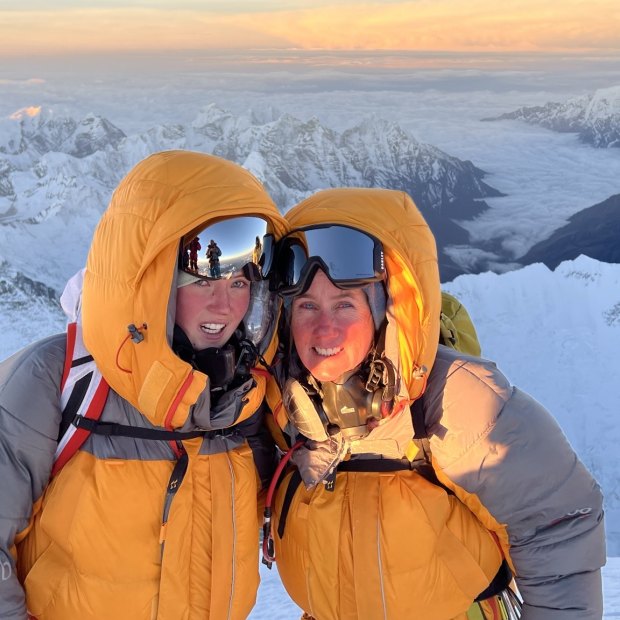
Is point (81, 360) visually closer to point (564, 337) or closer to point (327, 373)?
point (327, 373)

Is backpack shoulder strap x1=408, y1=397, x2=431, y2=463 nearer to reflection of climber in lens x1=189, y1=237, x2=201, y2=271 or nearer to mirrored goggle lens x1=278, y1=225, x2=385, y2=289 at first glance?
mirrored goggle lens x1=278, y1=225, x2=385, y2=289

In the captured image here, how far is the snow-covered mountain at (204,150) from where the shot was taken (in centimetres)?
12062

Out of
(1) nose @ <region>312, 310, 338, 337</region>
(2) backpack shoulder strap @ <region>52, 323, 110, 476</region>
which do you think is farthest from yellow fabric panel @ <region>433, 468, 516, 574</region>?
(2) backpack shoulder strap @ <region>52, 323, 110, 476</region>

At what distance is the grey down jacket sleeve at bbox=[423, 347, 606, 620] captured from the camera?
2.71 metres

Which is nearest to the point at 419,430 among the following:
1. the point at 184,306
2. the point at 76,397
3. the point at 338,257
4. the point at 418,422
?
the point at 418,422

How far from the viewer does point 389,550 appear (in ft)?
9.40

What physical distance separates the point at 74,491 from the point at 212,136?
169 m

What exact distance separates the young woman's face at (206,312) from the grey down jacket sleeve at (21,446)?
0.58 meters

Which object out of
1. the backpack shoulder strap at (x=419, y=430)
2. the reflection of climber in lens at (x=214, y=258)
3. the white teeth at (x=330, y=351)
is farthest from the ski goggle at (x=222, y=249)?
the backpack shoulder strap at (x=419, y=430)

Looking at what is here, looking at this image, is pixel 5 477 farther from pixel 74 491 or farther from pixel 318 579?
pixel 318 579

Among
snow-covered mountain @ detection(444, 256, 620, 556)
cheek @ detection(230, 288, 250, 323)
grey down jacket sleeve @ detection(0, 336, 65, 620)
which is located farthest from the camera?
snow-covered mountain @ detection(444, 256, 620, 556)

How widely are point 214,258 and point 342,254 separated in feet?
1.77

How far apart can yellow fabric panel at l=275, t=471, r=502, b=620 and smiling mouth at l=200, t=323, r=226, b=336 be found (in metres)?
0.84

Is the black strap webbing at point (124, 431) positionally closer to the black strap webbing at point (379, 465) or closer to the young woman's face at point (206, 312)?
the young woman's face at point (206, 312)
